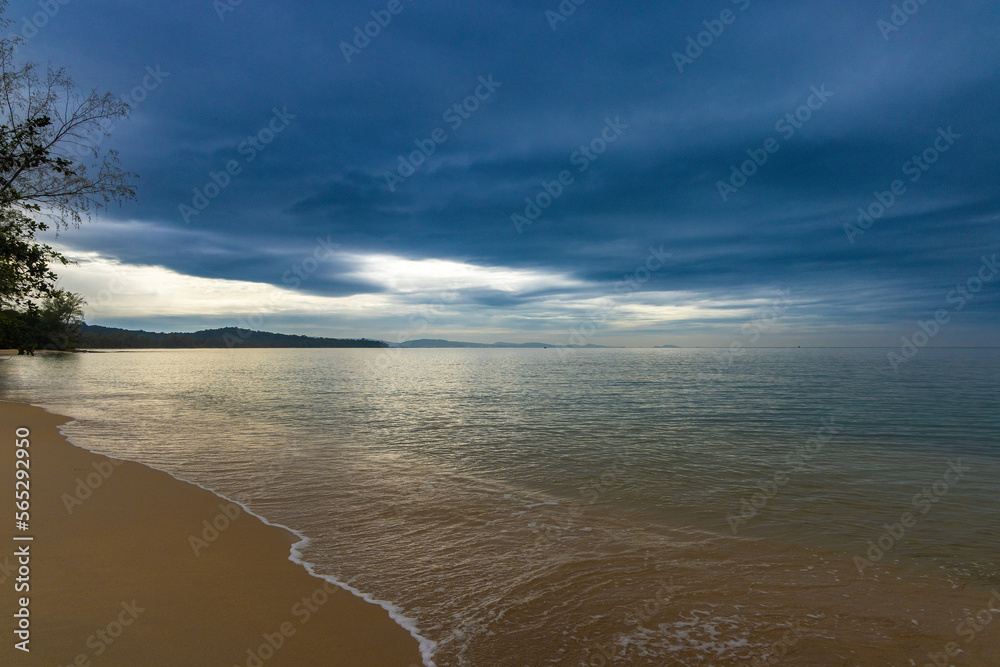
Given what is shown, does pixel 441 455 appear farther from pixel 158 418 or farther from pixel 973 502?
pixel 158 418

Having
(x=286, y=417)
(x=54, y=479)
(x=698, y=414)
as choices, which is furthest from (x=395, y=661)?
(x=698, y=414)

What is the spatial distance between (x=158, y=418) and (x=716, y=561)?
→ 87.0 ft

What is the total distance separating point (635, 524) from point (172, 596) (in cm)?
787

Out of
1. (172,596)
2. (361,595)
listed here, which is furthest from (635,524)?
(172,596)

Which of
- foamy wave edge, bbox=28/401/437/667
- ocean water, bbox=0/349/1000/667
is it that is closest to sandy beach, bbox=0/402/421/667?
foamy wave edge, bbox=28/401/437/667

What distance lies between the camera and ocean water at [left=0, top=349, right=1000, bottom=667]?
585 cm

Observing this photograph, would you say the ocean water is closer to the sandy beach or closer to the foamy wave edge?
the foamy wave edge

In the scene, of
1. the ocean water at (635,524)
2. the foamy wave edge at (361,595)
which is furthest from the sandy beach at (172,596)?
the ocean water at (635,524)

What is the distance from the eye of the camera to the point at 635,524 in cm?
973

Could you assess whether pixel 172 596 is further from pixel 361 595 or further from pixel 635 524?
pixel 635 524

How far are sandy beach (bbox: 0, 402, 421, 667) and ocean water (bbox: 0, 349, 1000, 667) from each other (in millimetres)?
601

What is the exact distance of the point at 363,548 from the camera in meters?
8.22

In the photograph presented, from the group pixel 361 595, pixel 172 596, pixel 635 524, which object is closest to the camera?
pixel 172 596

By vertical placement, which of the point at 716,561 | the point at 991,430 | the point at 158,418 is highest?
the point at 991,430
